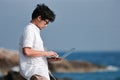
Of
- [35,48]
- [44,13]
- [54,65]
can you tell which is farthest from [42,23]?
[54,65]

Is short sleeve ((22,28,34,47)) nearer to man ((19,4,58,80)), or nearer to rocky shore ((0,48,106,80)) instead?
man ((19,4,58,80))

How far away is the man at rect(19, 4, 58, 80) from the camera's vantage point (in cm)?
462

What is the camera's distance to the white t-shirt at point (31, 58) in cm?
464

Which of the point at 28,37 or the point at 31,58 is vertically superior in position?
the point at 28,37

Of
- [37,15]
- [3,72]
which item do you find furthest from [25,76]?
[3,72]

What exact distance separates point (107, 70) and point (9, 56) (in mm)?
10700

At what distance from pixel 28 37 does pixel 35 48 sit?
12 cm

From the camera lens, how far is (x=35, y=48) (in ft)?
15.4

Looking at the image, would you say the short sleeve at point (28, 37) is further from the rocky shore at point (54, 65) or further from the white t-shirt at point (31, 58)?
the rocky shore at point (54, 65)

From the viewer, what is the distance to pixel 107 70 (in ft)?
119

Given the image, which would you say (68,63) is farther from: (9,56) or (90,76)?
(9,56)

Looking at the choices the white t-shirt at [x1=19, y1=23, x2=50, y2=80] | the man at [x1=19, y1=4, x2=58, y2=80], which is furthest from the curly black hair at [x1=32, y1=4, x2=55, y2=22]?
the white t-shirt at [x1=19, y1=23, x2=50, y2=80]

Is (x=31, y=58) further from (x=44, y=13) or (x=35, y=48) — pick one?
(x=44, y=13)

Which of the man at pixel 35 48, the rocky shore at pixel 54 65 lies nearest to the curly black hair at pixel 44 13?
the man at pixel 35 48
